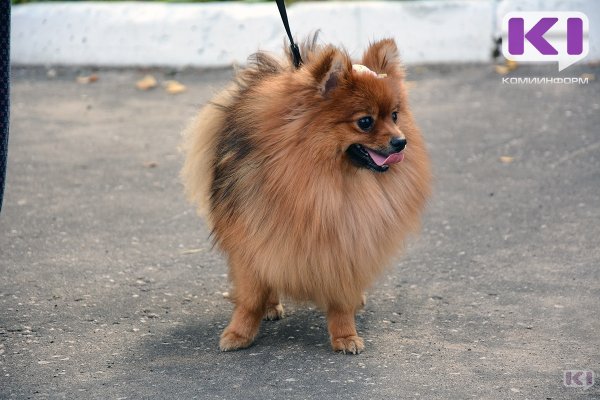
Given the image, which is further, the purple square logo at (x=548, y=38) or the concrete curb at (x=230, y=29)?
the concrete curb at (x=230, y=29)


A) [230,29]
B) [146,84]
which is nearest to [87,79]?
[146,84]

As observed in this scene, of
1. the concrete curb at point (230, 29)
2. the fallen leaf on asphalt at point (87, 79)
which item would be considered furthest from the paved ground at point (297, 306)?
the concrete curb at point (230, 29)

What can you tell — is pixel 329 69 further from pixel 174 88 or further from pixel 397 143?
pixel 174 88

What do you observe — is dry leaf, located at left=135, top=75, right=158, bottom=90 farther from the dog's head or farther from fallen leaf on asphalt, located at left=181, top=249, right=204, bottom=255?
the dog's head

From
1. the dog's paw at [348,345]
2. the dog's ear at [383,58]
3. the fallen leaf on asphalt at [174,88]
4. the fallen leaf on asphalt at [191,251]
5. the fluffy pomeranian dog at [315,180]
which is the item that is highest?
the dog's ear at [383,58]

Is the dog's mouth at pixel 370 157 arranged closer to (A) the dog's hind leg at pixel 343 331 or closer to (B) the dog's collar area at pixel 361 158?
(B) the dog's collar area at pixel 361 158

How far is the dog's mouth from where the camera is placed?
3832mm

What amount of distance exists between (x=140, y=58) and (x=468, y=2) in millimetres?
3031

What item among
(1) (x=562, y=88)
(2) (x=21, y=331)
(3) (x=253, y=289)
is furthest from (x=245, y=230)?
(1) (x=562, y=88)

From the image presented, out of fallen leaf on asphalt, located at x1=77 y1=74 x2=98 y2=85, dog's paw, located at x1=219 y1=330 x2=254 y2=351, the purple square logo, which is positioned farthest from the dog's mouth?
fallen leaf on asphalt, located at x1=77 y1=74 x2=98 y2=85

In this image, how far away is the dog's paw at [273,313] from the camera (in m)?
4.62

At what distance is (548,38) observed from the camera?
8.52 meters

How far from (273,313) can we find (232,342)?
1.48ft

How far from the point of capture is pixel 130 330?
4.46 m
